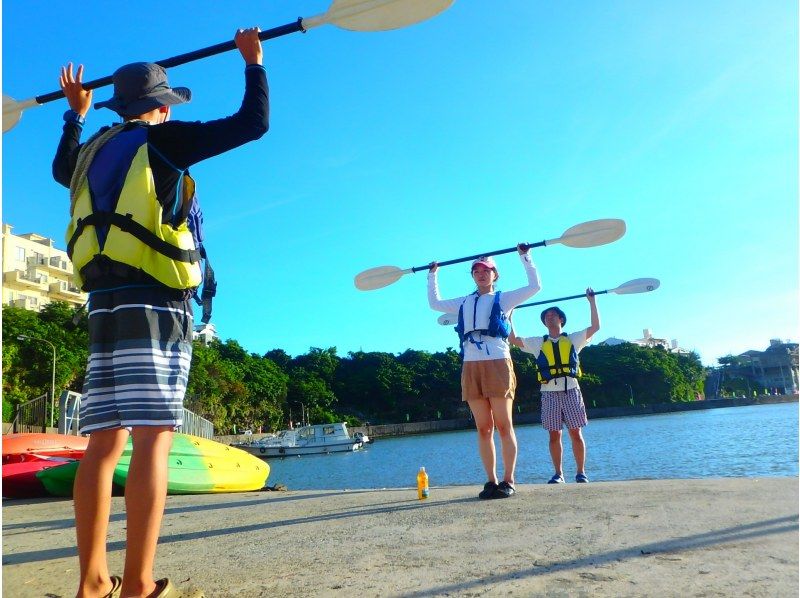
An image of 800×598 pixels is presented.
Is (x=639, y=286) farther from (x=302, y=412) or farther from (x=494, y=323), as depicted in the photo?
(x=302, y=412)

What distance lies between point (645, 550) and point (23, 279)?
6987 centimetres

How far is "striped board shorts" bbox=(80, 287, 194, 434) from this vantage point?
2.13 metres

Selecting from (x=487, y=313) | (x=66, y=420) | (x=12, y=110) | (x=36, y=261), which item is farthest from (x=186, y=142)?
(x=36, y=261)

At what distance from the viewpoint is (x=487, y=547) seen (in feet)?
8.73

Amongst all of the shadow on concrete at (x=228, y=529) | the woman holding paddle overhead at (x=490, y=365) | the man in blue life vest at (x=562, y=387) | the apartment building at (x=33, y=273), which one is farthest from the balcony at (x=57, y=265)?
the woman holding paddle overhead at (x=490, y=365)

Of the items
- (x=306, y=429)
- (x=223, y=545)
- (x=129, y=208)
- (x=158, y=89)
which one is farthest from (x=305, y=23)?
(x=306, y=429)

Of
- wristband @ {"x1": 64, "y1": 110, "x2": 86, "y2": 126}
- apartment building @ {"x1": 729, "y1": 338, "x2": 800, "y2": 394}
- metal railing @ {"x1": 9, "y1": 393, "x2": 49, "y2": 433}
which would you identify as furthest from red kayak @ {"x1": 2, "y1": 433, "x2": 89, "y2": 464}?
apartment building @ {"x1": 729, "y1": 338, "x2": 800, "y2": 394}

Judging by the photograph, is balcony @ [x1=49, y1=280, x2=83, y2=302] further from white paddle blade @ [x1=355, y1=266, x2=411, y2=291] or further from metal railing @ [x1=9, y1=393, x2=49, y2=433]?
white paddle blade @ [x1=355, y1=266, x2=411, y2=291]

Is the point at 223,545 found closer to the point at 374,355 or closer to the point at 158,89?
the point at 158,89

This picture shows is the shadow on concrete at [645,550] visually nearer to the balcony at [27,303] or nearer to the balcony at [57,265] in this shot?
the balcony at [27,303]

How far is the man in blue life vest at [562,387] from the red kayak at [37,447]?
22.0 ft

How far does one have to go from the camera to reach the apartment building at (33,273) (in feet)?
196

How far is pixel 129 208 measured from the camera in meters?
2.22

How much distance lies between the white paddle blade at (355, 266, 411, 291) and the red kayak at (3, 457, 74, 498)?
14.9 ft
